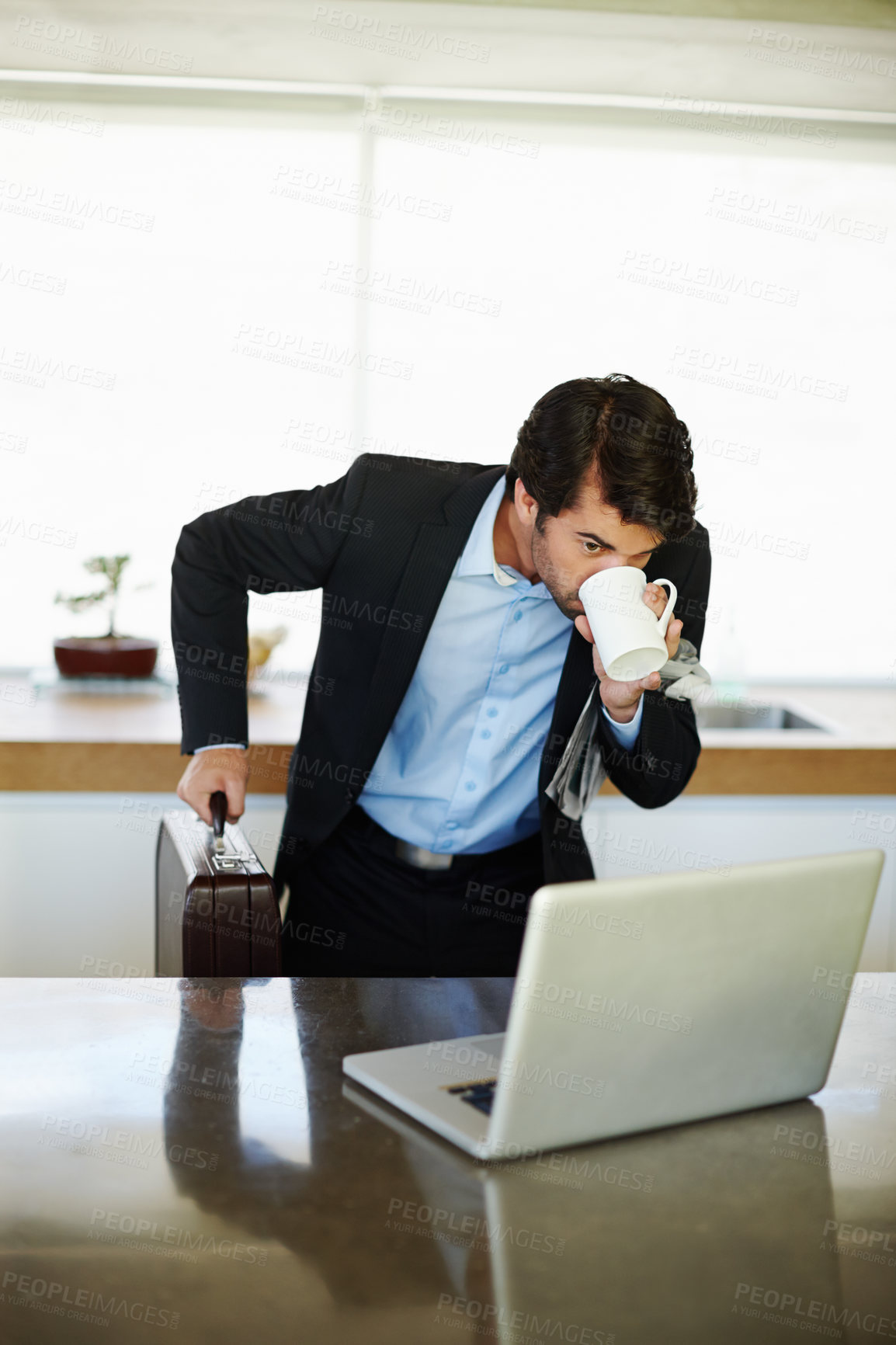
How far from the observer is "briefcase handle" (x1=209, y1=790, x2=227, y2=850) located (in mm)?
1651

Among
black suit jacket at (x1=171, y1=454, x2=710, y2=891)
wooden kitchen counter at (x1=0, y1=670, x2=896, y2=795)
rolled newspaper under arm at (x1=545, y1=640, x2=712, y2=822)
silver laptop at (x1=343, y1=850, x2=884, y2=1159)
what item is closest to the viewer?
silver laptop at (x1=343, y1=850, x2=884, y2=1159)

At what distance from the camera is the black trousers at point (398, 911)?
71.2 inches

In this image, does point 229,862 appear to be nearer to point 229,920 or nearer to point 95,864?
point 229,920

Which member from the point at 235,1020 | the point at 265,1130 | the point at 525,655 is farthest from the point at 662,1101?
the point at 525,655

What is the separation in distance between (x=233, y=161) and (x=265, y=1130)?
97.8 inches

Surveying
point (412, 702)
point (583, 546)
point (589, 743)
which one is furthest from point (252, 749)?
point (583, 546)

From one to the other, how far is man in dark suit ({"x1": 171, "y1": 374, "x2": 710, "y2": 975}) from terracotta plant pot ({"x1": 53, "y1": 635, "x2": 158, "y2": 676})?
1063 millimetres

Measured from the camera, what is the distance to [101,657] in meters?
2.88

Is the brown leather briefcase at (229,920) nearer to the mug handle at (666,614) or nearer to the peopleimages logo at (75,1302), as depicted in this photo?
the mug handle at (666,614)

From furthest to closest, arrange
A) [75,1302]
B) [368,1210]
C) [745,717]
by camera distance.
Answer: [745,717], [368,1210], [75,1302]

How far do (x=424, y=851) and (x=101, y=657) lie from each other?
1.34 meters

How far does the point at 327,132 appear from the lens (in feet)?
9.60

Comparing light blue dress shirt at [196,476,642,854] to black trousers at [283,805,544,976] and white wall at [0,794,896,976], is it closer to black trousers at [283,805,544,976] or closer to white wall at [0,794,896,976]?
black trousers at [283,805,544,976]

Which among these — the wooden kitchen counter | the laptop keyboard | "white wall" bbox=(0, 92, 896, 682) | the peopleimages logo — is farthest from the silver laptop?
"white wall" bbox=(0, 92, 896, 682)
